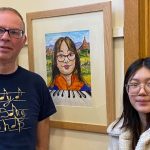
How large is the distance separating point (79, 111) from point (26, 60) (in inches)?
17.9

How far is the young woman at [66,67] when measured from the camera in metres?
1.52

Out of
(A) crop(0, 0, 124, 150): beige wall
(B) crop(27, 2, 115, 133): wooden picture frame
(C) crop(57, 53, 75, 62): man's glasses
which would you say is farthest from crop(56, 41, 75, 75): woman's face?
(A) crop(0, 0, 124, 150): beige wall

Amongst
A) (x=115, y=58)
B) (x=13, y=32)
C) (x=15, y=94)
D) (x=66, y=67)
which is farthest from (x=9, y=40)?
(x=115, y=58)

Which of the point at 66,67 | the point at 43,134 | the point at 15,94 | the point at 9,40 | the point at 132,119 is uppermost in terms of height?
the point at 9,40

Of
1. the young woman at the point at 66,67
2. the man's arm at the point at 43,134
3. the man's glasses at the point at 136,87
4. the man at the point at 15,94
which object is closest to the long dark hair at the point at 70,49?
the young woman at the point at 66,67

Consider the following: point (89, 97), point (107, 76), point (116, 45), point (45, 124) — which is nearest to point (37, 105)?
point (45, 124)

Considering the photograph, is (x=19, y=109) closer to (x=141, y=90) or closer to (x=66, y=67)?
(x=66, y=67)

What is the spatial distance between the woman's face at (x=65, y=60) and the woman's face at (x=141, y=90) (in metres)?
0.42

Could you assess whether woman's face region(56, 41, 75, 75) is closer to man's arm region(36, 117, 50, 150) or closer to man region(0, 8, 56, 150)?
man region(0, 8, 56, 150)

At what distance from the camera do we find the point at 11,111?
4.45ft

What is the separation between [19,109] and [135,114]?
0.53m

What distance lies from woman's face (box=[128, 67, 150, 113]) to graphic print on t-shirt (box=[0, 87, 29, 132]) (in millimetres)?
520

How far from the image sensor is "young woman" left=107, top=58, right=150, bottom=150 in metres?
1.16

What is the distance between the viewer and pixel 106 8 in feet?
4.58
